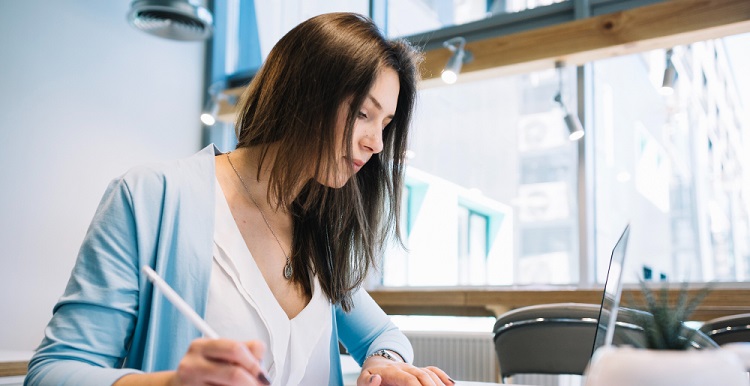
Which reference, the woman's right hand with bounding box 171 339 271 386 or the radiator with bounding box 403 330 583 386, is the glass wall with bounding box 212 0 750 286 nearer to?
the radiator with bounding box 403 330 583 386

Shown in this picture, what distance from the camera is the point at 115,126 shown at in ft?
12.8

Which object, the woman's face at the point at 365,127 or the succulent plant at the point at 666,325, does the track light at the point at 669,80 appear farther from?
the succulent plant at the point at 666,325

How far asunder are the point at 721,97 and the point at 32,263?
3.39 m

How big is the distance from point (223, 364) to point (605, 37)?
287 centimetres

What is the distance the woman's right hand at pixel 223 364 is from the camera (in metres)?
0.54

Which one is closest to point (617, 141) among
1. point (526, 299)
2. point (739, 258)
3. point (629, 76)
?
point (629, 76)

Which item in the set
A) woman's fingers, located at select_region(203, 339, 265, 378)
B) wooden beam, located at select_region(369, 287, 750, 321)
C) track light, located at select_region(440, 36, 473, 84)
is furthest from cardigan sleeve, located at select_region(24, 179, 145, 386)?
track light, located at select_region(440, 36, 473, 84)

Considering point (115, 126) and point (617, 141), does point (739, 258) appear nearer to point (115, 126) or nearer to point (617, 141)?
point (617, 141)

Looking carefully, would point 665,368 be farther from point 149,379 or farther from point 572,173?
point 572,173

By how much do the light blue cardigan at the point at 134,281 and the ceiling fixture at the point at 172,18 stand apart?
2220 mm

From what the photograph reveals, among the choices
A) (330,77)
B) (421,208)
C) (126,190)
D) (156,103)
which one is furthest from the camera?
(156,103)

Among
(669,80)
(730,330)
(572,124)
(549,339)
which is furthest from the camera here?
(572,124)

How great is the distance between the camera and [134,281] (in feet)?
2.93

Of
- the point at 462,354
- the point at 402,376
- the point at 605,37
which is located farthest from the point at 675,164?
the point at 402,376
